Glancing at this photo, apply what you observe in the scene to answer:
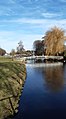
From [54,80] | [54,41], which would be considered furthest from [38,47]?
[54,80]

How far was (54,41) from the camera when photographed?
10356 centimetres

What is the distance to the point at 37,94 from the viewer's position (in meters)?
27.2

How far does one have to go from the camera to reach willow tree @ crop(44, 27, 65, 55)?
337 ft

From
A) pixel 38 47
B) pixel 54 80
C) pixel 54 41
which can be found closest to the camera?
pixel 54 80

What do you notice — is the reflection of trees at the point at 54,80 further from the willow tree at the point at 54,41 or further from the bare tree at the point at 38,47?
the bare tree at the point at 38,47

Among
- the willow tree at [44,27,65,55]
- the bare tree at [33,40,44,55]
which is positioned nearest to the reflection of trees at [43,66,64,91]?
the willow tree at [44,27,65,55]

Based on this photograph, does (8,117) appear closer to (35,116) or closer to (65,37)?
(35,116)

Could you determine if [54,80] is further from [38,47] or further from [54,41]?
[38,47]

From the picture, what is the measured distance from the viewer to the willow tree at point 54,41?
10262cm

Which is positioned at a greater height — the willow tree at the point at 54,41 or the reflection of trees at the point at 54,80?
the willow tree at the point at 54,41

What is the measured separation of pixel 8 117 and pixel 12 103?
3.38 meters

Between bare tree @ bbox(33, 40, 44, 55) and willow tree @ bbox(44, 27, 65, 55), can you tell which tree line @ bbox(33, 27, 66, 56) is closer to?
willow tree @ bbox(44, 27, 65, 55)

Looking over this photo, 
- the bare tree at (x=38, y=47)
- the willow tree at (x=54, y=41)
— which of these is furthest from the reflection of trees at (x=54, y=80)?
the bare tree at (x=38, y=47)

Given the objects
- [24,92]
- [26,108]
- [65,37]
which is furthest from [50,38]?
[26,108]
